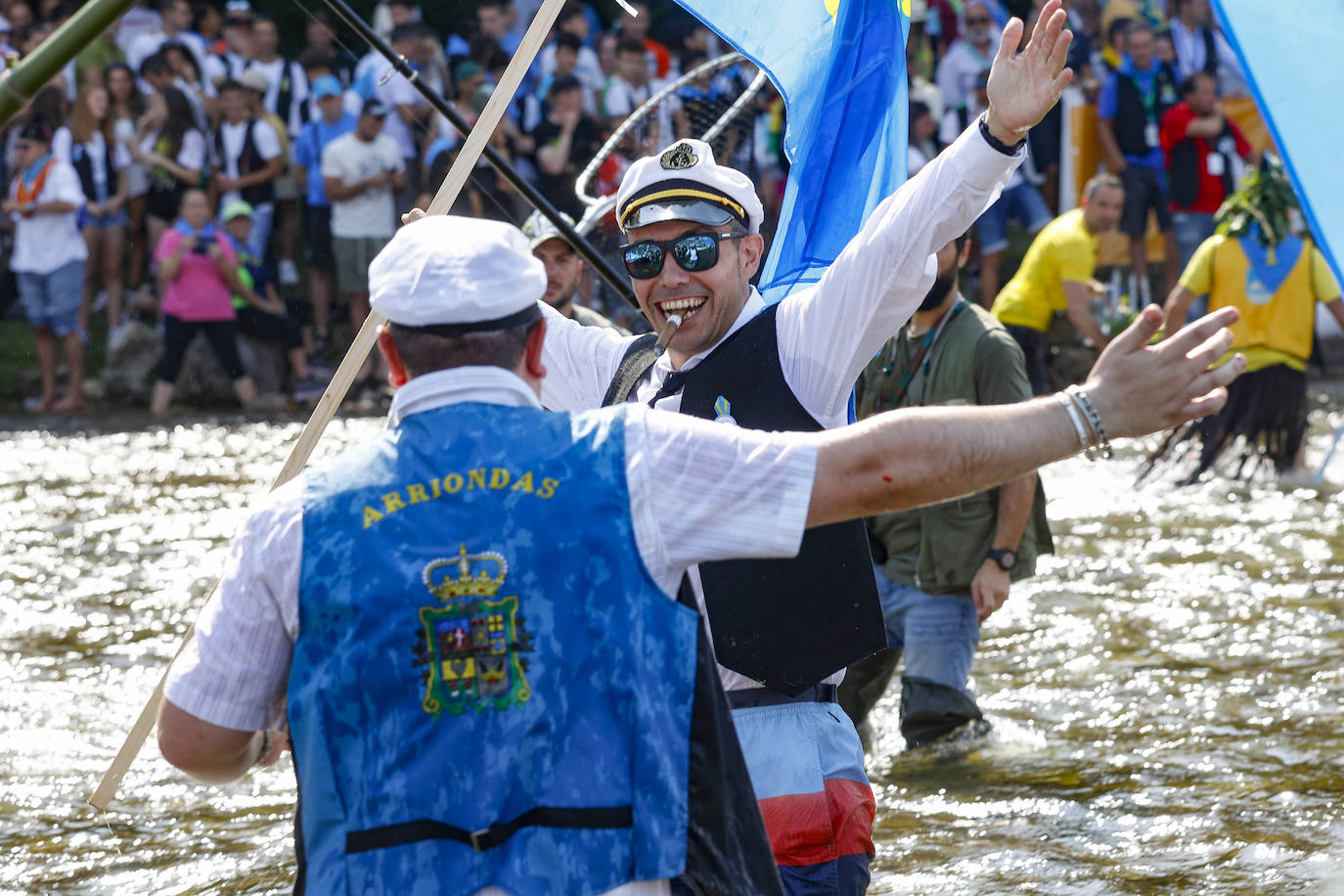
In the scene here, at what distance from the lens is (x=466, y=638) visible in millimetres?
2344

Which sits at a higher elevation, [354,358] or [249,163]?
[249,163]

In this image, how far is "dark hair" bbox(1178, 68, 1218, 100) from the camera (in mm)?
14930

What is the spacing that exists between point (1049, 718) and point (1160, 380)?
4.07 metres

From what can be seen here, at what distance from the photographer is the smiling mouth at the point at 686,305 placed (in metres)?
3.70

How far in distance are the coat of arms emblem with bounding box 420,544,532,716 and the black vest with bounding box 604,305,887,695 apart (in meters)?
1.09

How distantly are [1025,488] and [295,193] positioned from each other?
10.3 meters

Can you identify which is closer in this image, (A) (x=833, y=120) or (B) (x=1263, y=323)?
(A) (x=833, y=120)

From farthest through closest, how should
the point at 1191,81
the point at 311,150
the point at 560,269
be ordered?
1. the point at 1191,81
2. the point at 311,150
3. the point at 560,269

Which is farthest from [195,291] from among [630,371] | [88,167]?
[630,371]

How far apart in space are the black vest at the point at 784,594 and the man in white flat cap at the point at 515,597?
0.91m

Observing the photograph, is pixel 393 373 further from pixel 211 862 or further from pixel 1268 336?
pixel 1268 336

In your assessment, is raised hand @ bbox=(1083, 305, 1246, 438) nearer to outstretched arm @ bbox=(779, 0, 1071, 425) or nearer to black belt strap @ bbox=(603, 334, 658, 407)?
outstretched arm @ bbox=(779, 0, 1071, 425)

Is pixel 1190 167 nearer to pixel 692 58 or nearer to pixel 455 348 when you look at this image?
pixel 692 58

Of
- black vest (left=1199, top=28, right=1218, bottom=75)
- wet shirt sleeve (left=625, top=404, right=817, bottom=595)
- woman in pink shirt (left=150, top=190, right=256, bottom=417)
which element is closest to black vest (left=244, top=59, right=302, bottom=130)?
woman in pink shirt (left=150, top=190, right=256, bottom=417)
